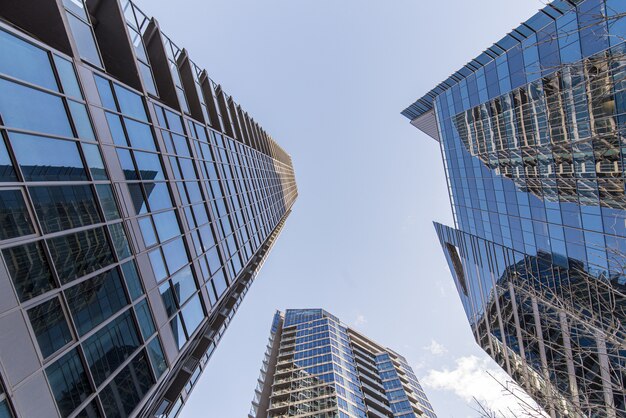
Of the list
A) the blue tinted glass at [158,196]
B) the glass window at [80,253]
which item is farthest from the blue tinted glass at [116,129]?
the glass window at [80,253]

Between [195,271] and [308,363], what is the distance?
5076cm

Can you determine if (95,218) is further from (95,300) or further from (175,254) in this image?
(175,254)

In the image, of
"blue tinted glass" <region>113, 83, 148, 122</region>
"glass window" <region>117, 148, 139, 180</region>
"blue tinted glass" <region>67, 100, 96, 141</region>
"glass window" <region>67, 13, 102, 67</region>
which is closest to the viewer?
"blue tinted glass" <region>67, 100, 96, 141</region>

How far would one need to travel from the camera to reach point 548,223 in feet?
80.7

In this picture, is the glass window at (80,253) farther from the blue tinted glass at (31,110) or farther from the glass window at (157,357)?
the glass window at (157,357)

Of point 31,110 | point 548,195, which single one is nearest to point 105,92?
point 31,110

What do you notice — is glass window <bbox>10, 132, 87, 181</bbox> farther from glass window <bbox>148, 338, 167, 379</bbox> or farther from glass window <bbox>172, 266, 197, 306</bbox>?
glass window <bbox>148, 338, 167, 379</bbox>

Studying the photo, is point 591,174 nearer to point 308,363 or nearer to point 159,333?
point 159,333

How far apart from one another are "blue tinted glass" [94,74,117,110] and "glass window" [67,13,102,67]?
752 mm

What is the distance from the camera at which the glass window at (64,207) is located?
8359 mm

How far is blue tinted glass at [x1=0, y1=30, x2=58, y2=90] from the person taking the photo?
8.21 m

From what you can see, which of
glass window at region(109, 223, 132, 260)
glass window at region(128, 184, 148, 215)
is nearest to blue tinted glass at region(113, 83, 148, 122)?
glass window at region(128, 184, 148, 215)

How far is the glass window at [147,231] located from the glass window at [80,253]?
206 cm

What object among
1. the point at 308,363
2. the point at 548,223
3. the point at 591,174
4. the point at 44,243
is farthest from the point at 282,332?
the point at 44,243
